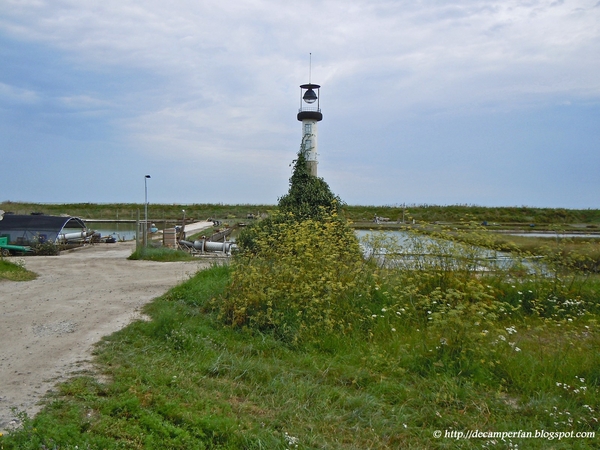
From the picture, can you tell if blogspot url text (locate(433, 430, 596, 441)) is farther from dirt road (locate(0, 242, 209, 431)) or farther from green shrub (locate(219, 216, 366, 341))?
dirt road (locate(0, 242, 209, 431))

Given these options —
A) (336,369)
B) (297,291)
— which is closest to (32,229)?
(297,291)

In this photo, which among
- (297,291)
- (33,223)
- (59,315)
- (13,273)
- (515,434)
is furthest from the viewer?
(33,223)

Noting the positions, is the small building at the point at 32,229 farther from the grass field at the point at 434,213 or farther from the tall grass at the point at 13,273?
the grass field at the point at 434,213

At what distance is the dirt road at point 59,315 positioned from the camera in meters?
4.79

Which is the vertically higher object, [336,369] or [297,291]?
[297,291]

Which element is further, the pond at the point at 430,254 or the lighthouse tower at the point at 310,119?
the lighthouse tower at the point at 310,119

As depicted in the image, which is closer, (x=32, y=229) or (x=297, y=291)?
(x=297, y=291)

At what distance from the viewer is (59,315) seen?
754 centimetres

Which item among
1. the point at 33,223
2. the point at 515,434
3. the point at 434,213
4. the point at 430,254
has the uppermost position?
the point at 434,213

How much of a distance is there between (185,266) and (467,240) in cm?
845

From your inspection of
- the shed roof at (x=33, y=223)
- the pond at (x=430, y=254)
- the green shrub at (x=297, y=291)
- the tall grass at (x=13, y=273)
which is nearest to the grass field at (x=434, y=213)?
the shed roof at (x=33, y=223)

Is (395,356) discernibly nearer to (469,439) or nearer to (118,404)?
(469,439)

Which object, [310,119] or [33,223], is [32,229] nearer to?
[33,223]

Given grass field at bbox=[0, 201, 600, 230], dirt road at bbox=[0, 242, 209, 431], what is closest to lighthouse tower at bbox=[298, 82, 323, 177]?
dirt road at bbox=[0, 242, 209, 431]
